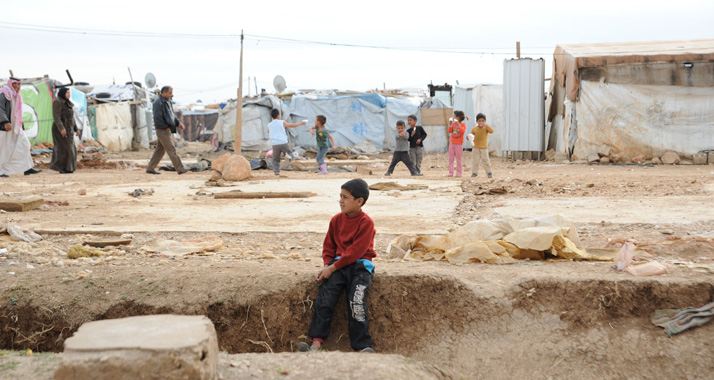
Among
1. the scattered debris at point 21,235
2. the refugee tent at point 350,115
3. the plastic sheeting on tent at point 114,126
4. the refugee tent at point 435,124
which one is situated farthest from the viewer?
the refugee tent at point 350,115

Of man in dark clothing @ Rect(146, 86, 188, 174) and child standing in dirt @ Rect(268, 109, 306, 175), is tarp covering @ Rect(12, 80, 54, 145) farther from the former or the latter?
child standing in dirt @ Rect(268, 109, 306, 175)

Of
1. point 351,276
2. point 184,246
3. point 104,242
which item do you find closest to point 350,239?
point 351,276

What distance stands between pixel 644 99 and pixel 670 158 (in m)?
1.42

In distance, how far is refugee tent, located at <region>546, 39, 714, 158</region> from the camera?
1434 centimetres

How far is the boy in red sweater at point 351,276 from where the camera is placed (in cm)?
385

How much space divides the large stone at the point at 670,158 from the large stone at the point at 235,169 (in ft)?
29.6

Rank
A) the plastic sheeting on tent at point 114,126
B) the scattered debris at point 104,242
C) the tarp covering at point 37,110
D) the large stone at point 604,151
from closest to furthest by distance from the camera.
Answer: the scattered debris at point 104,242, the large stone at point 604,151, the tarp covering at point 37,110, the plastic sheeting on tent at point 114,126

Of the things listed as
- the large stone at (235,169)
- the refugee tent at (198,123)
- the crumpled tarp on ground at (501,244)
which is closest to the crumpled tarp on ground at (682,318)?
the crumpled tarp on ground at (501,244)

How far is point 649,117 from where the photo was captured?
575 inches

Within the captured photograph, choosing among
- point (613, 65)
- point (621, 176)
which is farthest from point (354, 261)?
point (613, 65)

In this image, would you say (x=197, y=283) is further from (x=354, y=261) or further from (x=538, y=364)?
(x=538, y=364)

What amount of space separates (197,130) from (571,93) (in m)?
29.5

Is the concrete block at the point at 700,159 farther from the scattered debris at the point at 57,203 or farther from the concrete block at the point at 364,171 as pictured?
the scattered debris at the point at 57,203

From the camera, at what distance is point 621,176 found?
448 inches
